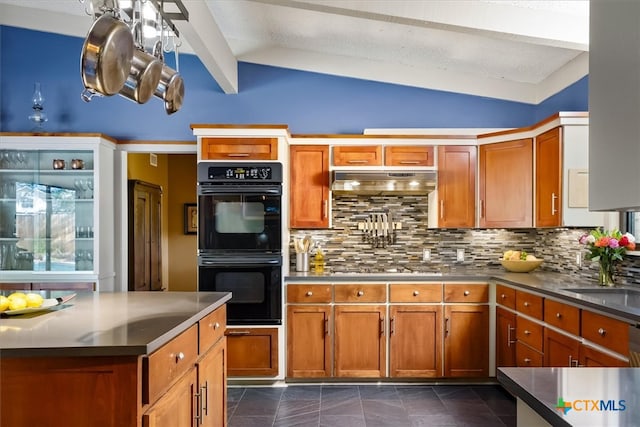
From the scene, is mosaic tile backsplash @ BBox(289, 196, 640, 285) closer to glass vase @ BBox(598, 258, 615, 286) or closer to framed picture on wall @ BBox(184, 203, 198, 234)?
glass vase @ BBox(598, 258, 615, 286)

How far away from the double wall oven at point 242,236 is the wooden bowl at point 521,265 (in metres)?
2.00

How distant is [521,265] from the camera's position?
155 inches

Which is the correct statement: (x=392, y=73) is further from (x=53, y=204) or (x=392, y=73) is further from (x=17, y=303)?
(x=17, y=303)

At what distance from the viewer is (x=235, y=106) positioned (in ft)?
14.8

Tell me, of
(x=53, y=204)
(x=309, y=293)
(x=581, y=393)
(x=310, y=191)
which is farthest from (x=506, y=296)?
(x=53, y=204)

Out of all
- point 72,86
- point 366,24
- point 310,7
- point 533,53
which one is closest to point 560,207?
point 533,53

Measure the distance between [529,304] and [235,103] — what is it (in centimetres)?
316

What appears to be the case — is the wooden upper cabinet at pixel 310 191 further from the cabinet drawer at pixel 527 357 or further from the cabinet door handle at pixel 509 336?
the cabinet drawer at pixel 527 357

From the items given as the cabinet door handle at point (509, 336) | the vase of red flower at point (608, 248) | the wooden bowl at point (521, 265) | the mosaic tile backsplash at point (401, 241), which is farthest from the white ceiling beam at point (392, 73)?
the cabinet door handle at point (509, 336)

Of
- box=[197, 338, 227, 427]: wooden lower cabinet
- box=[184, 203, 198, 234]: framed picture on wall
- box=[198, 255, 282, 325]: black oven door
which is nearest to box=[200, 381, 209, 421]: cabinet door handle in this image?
box=[197, 338, 227, 427]: wooden lower cabinet

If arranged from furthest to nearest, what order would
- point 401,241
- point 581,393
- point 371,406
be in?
point 401,241 → point 371,406 → point 581,393

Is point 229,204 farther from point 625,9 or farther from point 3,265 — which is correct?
point 625,9

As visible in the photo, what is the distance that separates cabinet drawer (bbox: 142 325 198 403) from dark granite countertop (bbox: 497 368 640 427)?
1087 millimetres

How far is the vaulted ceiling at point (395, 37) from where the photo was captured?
2.86 meters
